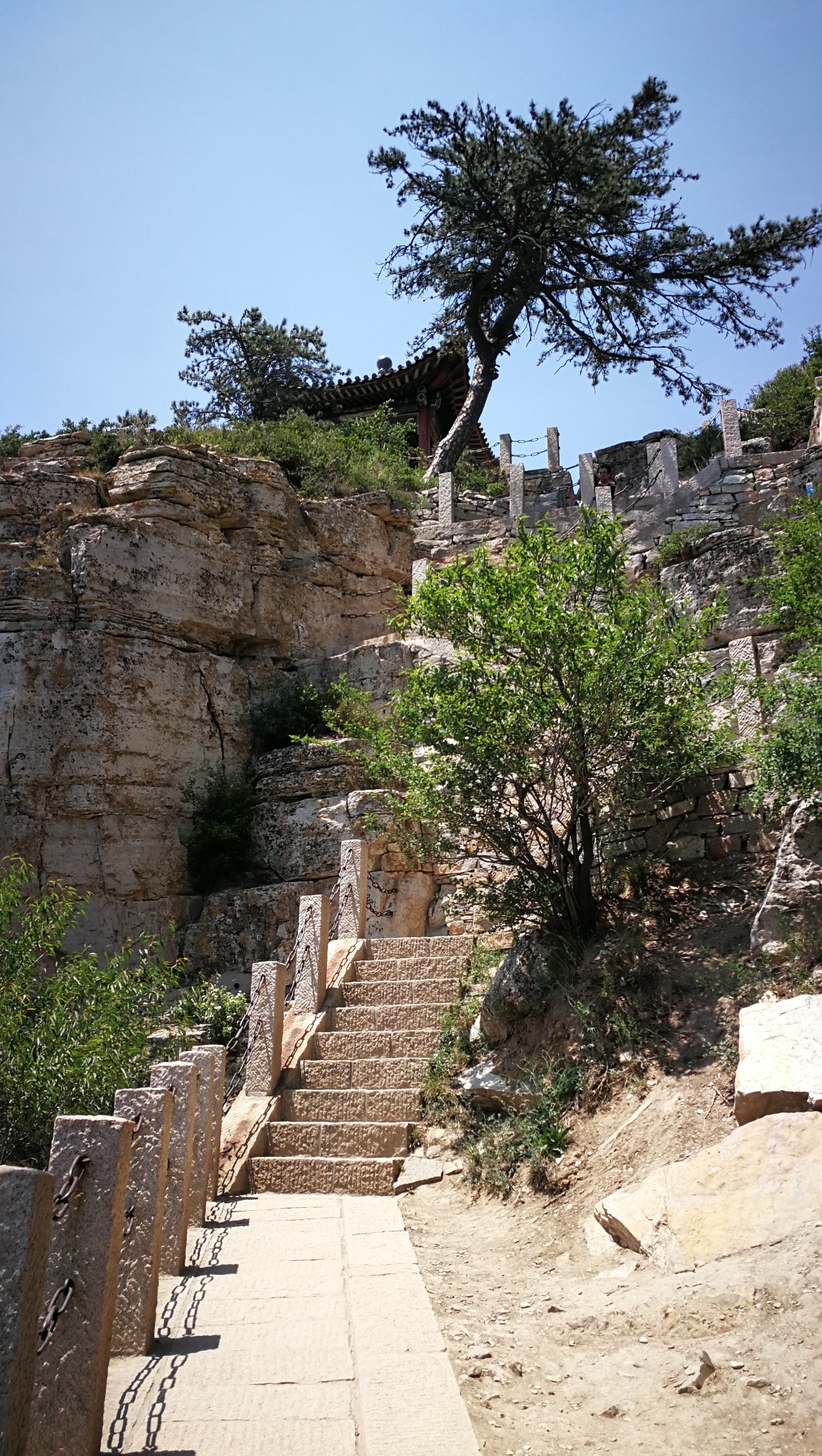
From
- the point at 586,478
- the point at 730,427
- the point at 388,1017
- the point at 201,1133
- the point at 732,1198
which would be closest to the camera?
the point at 732,1198

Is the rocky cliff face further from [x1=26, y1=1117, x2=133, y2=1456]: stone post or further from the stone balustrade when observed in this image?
[x1=26, y1=1117, x2=133, y2=1456]: stone post

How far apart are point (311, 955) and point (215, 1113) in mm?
2443

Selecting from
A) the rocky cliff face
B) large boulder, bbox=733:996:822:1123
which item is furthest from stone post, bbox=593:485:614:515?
large boulder, bbox=733:996:822:1123

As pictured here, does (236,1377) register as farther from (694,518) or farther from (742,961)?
(694,518)

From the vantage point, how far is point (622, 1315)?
12.6 ft

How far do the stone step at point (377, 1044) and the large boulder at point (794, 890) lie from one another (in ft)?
9.07

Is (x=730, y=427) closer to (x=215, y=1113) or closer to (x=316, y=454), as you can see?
(x=316, y=454)

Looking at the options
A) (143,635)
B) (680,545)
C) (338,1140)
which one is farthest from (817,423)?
(338,1140)

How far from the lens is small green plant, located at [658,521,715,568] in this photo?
37.9 feet

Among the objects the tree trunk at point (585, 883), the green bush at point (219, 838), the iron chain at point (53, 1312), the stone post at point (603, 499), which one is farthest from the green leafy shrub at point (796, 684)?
the green bush at point (219, 838)

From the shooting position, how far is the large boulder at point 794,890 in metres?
5.72

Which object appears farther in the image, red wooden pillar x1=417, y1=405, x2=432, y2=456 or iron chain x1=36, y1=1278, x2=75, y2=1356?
red wooden pillar x1=417, y1=405, x2=432, y2=456

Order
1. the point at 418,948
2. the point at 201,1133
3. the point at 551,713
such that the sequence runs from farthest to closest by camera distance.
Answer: the point at 418,948, the point at 551,713, the point at 201,1133

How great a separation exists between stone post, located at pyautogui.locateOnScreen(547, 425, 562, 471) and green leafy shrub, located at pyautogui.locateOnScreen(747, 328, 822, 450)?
4.24 metres
